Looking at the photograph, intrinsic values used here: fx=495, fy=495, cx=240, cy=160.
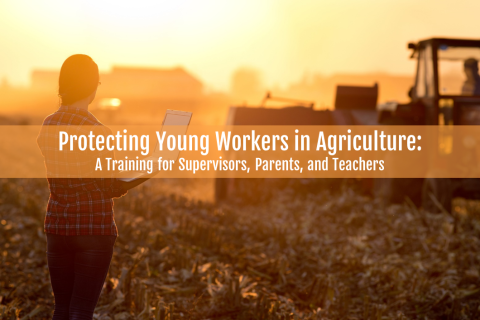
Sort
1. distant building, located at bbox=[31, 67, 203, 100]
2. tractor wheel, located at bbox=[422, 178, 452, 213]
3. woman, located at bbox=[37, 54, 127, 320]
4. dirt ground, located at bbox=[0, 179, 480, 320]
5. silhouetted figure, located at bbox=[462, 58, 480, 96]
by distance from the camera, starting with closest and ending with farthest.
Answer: woman, located at bbox=[37, 54, 127, 320], dirt ground, located at bbox=[0, 179, 480, 320], tractor wheel, located at bbox=[422, 178, 452, 213], silhouetted figure, located at bbox=[462, 58, 480, 96], distant building, located at bbox=[31, 67, 203, 100]

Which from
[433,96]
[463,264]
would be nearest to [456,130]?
[433,96]

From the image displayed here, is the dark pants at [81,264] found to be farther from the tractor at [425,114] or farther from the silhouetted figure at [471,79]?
the silhouetted figure at [471,79]

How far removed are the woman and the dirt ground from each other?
107cm

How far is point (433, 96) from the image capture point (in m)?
6.81

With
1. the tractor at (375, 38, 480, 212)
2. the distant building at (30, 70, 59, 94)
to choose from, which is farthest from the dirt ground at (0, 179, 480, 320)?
the distant building at (30, 70, 59, 94)

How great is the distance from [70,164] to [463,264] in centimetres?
419

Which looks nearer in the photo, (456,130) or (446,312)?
(446,312)

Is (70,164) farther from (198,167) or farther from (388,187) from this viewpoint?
(198,167)

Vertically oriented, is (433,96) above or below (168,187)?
above

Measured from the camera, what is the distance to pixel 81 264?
7.80 feet

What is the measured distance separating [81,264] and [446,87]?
5933 mm

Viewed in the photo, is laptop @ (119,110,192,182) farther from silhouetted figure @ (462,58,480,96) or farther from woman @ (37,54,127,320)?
silhouetted figure @ (462,58,480,96)

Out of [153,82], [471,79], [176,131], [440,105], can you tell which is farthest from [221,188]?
[153,82]

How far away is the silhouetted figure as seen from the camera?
6.74 m
